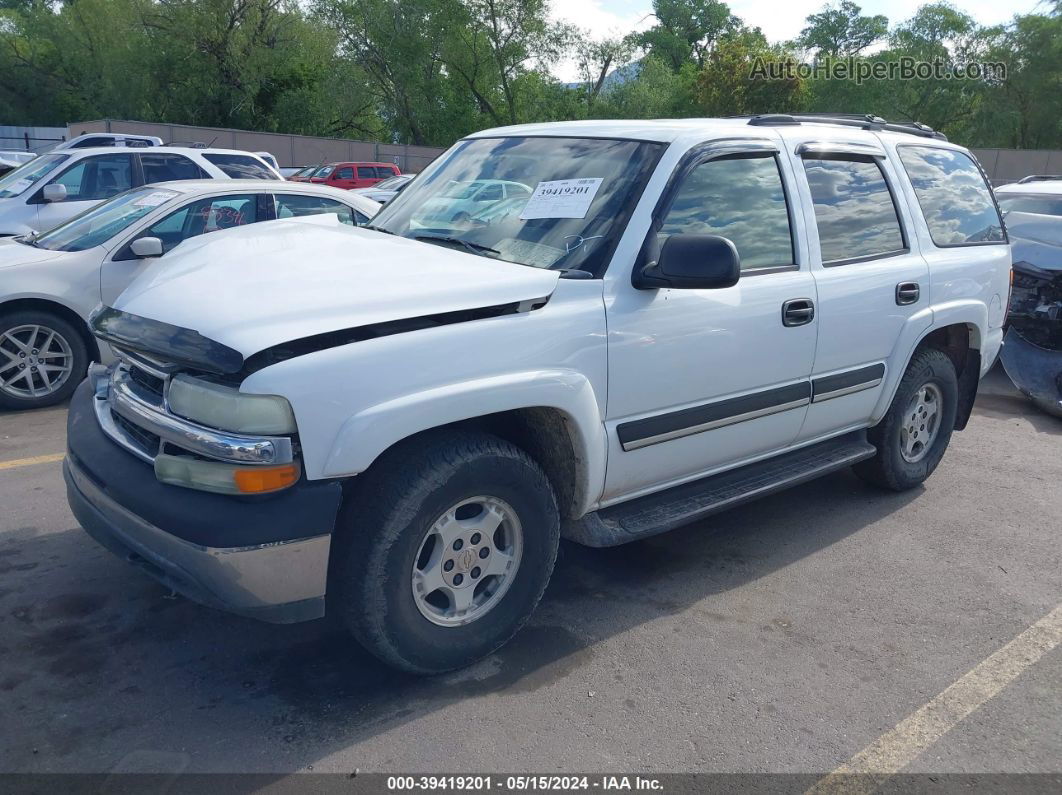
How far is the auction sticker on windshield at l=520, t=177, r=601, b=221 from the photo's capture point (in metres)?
3.67

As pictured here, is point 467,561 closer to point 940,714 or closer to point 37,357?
point 940,714

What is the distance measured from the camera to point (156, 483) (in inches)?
116

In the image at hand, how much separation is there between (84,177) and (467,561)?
8.72m

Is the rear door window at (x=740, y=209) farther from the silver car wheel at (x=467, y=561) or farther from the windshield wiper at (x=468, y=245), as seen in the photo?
the silver car wheel at (x=467, y=561)

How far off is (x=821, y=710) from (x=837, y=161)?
104 inches

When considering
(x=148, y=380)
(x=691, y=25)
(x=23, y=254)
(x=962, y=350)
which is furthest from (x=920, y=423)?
(x=691, y=25)

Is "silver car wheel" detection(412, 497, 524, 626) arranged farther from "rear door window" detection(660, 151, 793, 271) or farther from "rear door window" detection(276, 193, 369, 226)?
"rear door window" detection(276, 193, 369, 226)

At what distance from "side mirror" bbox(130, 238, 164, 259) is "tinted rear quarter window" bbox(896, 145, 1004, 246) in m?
4.81

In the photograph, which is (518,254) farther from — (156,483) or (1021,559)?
(1021,559)

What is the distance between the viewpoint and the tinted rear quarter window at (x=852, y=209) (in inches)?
171

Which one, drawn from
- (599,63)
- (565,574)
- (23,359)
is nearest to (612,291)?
(565,574)

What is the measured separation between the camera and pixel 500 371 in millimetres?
3129

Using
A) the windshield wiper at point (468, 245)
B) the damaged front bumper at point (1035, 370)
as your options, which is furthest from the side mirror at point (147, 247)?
the damaged front bumper at point (1035, 370)

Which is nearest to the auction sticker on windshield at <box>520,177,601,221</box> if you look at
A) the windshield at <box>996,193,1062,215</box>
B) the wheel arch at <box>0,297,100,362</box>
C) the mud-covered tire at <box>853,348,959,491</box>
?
the mud-covered tire at <box>853,348,959,491</box>
